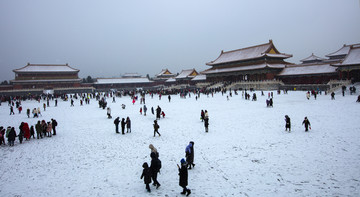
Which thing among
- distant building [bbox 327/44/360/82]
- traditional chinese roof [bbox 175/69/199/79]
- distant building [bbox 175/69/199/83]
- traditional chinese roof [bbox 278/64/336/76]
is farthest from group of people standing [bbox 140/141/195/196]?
traditional chinese roof [bbox 175/69/199/79]

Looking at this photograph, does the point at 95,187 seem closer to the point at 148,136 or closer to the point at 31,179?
the point at 31,179

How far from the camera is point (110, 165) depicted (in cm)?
863

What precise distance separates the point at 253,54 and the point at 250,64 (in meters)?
3.06

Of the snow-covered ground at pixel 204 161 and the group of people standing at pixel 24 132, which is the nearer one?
the snow-covered ground at pixel 204 161

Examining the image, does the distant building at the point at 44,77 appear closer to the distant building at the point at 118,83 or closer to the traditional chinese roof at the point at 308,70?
the distant building at the point at 118,83

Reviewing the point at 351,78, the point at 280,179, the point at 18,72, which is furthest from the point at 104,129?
the point at 18,72

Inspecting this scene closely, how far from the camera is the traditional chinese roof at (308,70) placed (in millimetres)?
37459

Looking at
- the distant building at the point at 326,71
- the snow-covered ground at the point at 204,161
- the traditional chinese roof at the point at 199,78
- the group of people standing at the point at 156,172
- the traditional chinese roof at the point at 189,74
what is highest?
the traditional chinese roof at the point at 189,74

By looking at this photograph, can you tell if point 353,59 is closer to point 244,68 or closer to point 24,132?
point 244,68

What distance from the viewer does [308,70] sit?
40.5 metres

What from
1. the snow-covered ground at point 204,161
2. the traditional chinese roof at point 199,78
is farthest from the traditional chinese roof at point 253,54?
the snow-covered ground at point 204,161

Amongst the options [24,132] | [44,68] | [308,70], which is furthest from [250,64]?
[44,68]

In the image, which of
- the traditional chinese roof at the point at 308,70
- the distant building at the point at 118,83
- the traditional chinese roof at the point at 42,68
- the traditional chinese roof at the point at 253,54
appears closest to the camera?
the traditional chinese roof at the point at 308,70

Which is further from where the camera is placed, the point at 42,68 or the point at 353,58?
the point at 42,68
